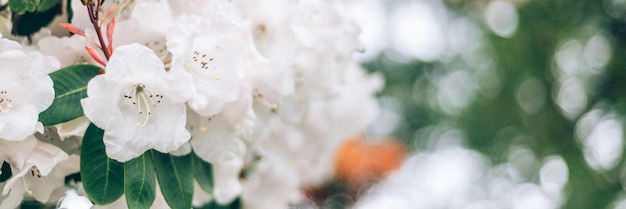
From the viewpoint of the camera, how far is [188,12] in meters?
0.61

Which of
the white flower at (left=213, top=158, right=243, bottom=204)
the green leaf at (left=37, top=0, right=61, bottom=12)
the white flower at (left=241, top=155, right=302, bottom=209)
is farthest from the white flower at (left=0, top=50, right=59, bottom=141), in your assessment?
the white flower at (left=241, top=155, right=302, bottom=209)

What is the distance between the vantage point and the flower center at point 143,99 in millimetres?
554

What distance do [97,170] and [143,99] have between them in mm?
64

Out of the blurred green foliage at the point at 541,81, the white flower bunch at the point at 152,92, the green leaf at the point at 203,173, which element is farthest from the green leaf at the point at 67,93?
the blurred green foliage at the point at 541,81

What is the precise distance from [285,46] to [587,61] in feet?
3.67

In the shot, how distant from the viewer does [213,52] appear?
59cm

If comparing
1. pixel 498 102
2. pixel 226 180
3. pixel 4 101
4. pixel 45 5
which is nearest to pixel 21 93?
pixel 4 101

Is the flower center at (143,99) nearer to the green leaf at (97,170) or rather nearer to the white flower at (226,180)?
the green leaf at (97,170)

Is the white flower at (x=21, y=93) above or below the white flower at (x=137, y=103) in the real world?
below

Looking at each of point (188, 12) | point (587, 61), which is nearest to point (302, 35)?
point (188, 12)

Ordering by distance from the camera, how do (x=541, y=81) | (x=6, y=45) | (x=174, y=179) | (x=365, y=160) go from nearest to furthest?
(x=6, y=45) < (x=174, y=179) < (x=365, y=160) < (x=541, y=81)

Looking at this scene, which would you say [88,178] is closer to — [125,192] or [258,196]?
[125,192]

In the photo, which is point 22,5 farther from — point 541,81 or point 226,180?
point 541,81

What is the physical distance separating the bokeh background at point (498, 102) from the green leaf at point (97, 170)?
0.85 meters
